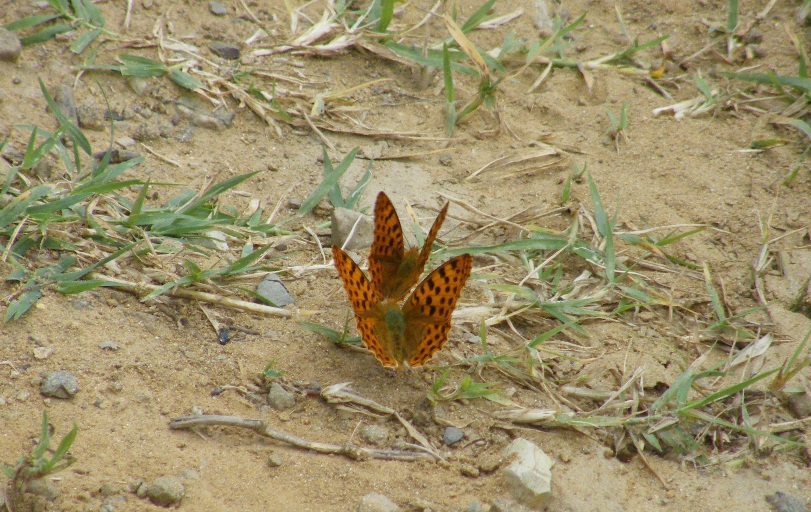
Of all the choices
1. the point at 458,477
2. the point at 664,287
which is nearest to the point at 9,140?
the point at 458,477

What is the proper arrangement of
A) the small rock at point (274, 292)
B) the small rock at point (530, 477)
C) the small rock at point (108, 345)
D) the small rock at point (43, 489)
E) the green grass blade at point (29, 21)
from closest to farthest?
the small rock at point (43, 489)
the small rock at point (530, 477)
the small rock at point (108, 345)
the small rock at point (274, 292)
the green grass blade at point (29, 21)

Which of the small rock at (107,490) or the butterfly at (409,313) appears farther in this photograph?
the butterfly at (409,313)

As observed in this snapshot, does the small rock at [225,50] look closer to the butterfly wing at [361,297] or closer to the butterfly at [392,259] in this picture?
the butterfly at [392,259]

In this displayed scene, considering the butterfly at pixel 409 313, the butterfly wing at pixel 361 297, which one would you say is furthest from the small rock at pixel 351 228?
the butterfly wing at pixel 361 297

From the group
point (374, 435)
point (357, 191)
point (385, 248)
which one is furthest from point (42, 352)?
point (357, 191)

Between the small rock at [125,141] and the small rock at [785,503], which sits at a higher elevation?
the small rock at [125,141]

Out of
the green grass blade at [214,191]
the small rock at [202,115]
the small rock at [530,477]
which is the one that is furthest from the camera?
the small rock at [202,115]

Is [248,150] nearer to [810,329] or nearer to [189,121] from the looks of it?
[189,121]
